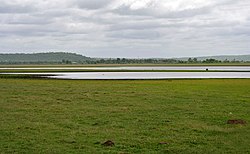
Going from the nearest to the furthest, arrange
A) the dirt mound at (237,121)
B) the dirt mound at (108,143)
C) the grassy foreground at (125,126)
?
the grassy foreground at (125,126) < the dirt mound at (108,143) < the dirt mound at (237,121)

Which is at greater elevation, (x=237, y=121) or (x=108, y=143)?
(x=237, y=121)

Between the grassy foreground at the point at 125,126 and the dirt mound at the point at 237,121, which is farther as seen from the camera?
the dirt mound at the point at 237,121

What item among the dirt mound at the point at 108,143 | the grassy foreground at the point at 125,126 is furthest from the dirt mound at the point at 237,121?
the dirt mound at the point at 108,143

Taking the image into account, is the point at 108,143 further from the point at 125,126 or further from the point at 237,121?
the point at 237,121

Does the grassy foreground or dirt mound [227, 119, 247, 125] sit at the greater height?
dirt mound [227, 119, 247, 125]

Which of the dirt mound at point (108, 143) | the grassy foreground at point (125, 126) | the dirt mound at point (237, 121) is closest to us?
the grassy foreground at point (125, 126)

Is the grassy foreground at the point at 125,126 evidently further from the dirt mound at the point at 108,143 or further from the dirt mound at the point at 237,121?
the dirt mound at the point at 237,121

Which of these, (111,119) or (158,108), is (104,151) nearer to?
(111,119)

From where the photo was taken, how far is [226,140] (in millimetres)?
14328

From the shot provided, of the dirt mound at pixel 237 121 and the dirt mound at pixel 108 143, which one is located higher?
the dirt mound at pixel 237 121

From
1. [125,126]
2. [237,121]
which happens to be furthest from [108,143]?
[237,121]

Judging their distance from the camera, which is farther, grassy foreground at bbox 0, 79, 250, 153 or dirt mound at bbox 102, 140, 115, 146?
dirt mound at bbox 102, 140, 115, 146

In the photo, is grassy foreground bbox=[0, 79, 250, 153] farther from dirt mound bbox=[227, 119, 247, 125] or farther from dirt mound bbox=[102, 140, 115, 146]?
dirt mound bbox=[227, 119, 247, 125]

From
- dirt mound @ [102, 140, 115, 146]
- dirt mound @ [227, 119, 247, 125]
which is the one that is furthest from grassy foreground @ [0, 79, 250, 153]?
dirt mound @ [227, 119, 247, 125]
